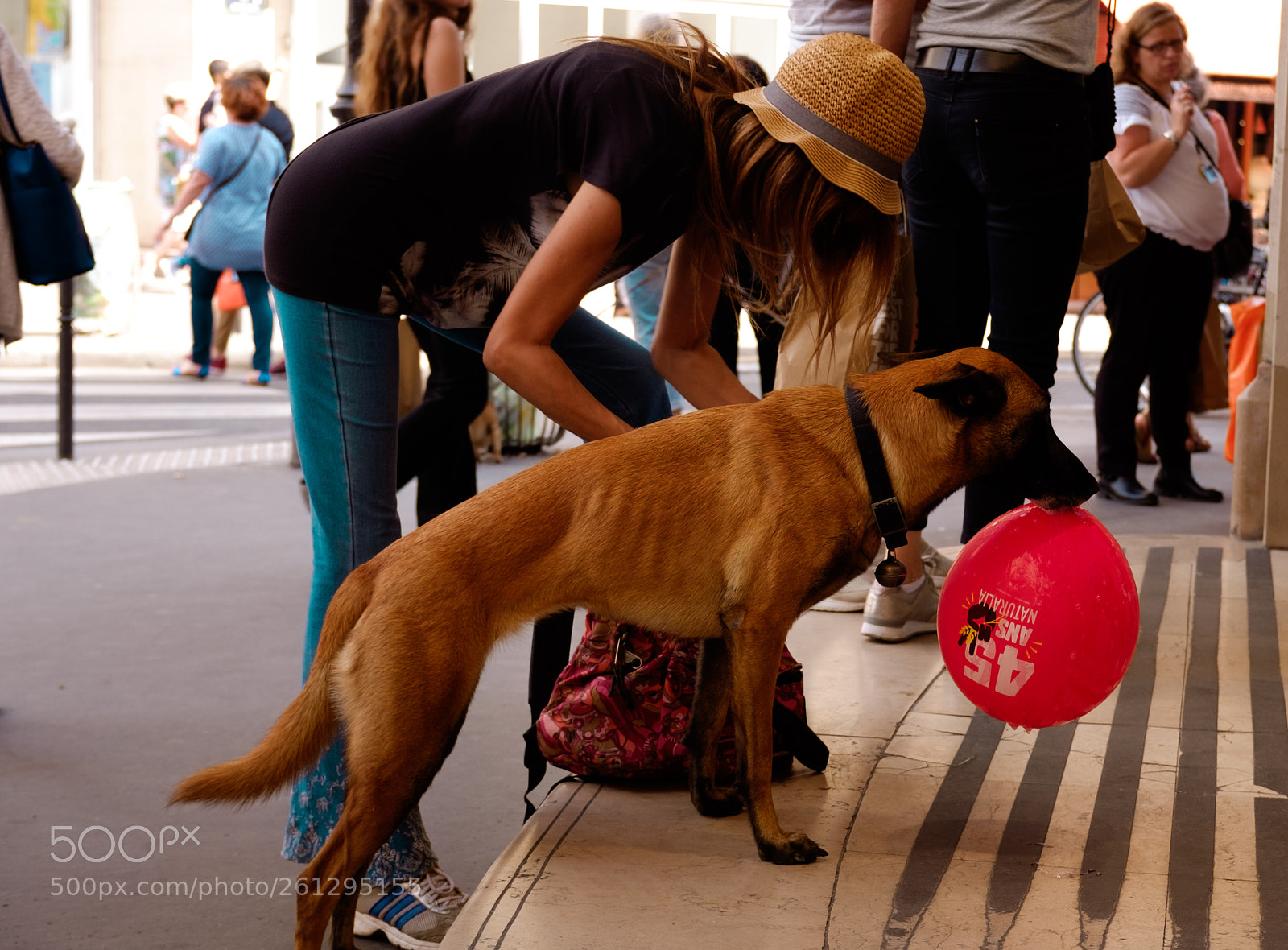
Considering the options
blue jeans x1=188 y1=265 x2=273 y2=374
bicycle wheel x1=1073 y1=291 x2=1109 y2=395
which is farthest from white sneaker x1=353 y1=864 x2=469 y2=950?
blue jeans x1=188 y1=265 x2=273 y2=374

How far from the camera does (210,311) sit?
1128 centimetres

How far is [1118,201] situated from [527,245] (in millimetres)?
2640

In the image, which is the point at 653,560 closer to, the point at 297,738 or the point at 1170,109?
the point at 297,738

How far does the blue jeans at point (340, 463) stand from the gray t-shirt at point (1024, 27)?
6.77 feet

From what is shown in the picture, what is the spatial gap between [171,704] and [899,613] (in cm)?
223

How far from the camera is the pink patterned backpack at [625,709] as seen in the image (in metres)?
2.97

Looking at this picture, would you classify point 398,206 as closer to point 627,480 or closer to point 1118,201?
point 627,480

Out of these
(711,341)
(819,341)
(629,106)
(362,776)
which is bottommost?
(362,776)

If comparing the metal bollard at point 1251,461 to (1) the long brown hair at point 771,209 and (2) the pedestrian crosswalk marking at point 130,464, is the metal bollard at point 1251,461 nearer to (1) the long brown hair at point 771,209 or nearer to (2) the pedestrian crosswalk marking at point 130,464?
(1) the long brown hair at point 771,209

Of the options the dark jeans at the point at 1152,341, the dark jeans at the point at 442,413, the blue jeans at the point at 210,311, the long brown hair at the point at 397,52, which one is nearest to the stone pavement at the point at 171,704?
the dark jeans at the point at 1152,341

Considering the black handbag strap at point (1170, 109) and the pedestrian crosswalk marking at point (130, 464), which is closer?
the black handbag strap at point (1170, 109)

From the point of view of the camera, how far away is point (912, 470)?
2.59 meters

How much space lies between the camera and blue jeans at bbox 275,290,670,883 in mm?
2650

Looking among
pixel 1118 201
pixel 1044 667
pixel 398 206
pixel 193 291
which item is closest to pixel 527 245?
pixel 398 206
